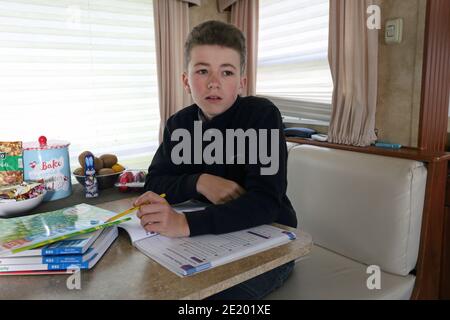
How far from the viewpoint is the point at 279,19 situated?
235 centimetres

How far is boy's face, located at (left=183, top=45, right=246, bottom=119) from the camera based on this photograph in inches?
42.3

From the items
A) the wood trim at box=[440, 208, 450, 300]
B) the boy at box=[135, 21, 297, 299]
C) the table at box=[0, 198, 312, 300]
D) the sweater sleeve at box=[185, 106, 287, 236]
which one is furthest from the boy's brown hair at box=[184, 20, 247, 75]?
the wood trim at box=[440, 208, 450, 300]

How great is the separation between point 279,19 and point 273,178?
5.70 ft

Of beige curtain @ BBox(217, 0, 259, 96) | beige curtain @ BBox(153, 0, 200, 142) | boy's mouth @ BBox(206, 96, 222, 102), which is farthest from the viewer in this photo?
beige curtain @ BBox(217, 0, 259, 96)

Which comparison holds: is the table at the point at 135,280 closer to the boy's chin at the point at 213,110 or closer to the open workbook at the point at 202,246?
the open workbook at the point at 202,246

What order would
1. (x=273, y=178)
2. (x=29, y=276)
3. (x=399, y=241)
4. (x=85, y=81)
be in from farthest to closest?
(x=85, y=81) < (x=399, y=241) < (x=273, y=178) < (x=29, y=276)

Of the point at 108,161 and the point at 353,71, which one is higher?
the point at 353,71

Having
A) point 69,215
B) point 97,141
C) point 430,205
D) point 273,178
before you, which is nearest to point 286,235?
point 273,178

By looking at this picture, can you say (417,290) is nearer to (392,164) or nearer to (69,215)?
(392,164)

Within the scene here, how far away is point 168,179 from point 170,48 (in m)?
1.54

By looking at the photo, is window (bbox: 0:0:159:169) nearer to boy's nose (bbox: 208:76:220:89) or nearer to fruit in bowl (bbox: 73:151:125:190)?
fruit in bowl (bbox: 73:151:125:190)

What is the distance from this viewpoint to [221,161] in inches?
45.6

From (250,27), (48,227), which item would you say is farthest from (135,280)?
(250,27)

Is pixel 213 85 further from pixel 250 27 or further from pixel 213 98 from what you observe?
pixel 250 27
